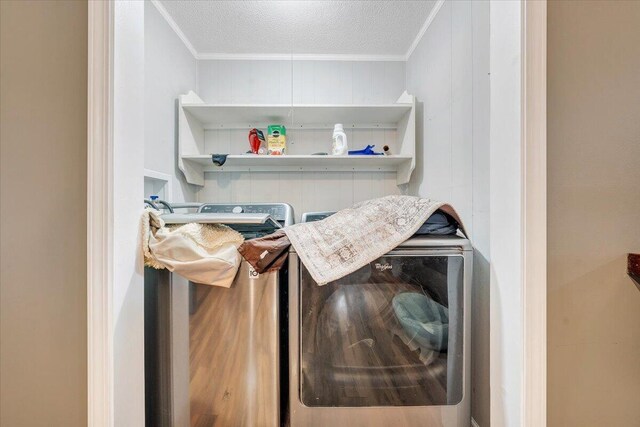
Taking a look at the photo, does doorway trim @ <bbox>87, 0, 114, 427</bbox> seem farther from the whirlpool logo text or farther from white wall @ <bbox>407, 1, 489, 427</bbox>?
white wall @ <bbox>407, 1, 489, 427</bbox>

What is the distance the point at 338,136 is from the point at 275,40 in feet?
2.72

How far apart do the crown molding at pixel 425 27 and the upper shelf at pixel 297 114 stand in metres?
0.49

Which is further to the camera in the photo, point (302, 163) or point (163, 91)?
point (302, 163)

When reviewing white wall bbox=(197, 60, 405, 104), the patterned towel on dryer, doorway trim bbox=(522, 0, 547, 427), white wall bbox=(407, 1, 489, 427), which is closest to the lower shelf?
white wall bbox=(407, 1, 489, 427)

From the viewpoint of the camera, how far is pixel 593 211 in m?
0.69

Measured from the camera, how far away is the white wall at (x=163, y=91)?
55.2 inches

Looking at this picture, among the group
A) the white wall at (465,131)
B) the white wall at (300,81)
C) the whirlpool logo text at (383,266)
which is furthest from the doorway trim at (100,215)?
the white wall at (300,81)

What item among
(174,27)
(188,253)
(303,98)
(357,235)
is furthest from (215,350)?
(174,27)

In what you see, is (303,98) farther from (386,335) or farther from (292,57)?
(386,335)

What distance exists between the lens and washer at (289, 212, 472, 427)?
947mm

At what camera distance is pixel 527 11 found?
0.67 meters

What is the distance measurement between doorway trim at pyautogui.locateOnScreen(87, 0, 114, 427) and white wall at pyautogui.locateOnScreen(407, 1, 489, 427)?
1.25 meters

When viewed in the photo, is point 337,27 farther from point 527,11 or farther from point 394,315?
point 394,315

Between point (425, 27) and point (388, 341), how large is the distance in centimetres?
183
